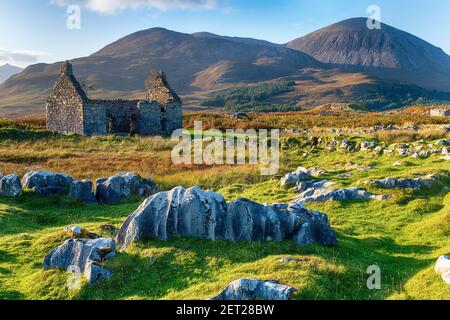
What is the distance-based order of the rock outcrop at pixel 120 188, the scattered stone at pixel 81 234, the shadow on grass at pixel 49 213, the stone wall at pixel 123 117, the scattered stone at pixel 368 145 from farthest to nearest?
the stone wall at pixel 123 117 < the scattered stone at pixel 368 145 < the rock outcrop at pixel 120 188 < the shadow on grass at pixel 49 213 < the scattered stone at pixel 81 234

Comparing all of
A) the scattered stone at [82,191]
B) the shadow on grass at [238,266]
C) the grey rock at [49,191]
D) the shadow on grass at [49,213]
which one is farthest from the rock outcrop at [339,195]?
the grey rock at [49,191]

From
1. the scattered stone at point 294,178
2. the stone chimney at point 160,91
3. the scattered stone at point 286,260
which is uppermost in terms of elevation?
the stone chimney at point 160,91

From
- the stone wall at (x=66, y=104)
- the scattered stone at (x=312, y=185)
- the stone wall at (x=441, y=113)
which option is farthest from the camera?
the stone wall at (x=441, y=113)

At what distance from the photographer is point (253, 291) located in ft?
32.2

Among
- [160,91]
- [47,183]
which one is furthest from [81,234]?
[160,91]

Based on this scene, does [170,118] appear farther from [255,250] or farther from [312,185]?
[255,250]

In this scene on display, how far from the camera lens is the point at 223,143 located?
38.8 meters

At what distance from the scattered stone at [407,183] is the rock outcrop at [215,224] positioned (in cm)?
765

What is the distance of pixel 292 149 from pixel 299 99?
155257 millimetres

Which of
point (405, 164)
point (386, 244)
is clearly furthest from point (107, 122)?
point (386, 244)

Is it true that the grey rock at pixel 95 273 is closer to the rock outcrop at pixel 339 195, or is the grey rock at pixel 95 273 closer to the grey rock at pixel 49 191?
the rock outcrop at pixel 339 195

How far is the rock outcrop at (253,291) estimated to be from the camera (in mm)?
9656

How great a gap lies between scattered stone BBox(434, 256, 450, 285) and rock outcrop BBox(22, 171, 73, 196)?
700 inches

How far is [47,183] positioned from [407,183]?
1735 cm
